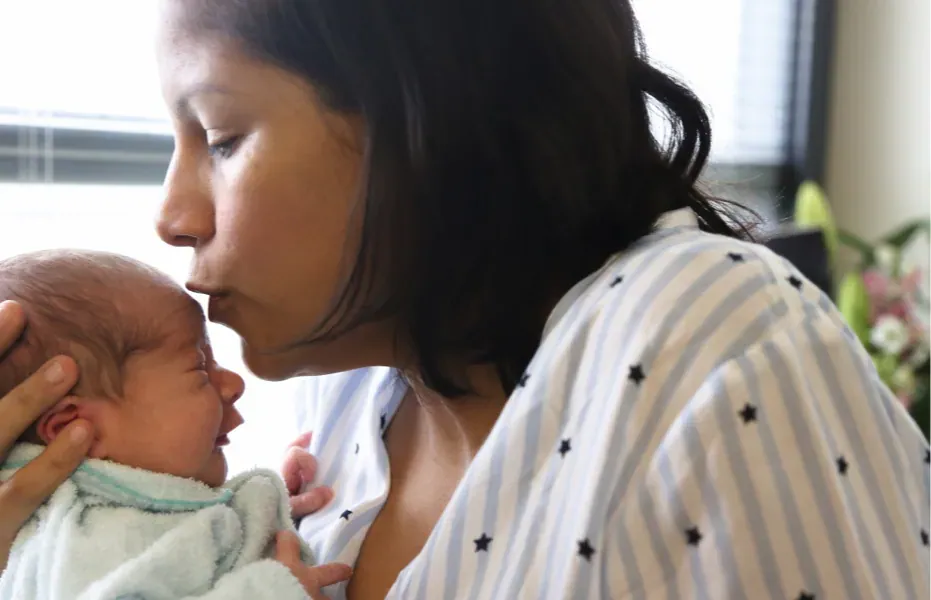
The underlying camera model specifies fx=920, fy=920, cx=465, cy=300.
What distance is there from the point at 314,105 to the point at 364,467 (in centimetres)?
42

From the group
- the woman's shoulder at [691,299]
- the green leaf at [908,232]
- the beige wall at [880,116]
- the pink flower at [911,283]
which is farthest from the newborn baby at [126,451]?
the beige wall at [880,116]

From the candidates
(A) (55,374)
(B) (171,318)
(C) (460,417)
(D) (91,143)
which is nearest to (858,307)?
(C) (460,417)

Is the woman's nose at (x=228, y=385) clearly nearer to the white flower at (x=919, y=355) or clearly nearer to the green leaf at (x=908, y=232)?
the white flower at (x=919, y=355)

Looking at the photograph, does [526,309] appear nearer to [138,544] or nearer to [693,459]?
[693,459]

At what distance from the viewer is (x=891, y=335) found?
2.19 m

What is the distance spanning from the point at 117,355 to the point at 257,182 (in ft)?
0.66

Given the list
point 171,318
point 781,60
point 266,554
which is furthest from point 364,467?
point 781,60

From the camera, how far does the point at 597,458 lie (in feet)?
2.04

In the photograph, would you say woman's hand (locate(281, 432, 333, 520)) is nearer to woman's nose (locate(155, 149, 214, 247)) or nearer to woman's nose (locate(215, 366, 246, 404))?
woman's nose (locate(215, 366, 246, 404))

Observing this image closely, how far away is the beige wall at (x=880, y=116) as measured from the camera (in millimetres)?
2514

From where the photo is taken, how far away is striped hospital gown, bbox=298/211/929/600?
58cm

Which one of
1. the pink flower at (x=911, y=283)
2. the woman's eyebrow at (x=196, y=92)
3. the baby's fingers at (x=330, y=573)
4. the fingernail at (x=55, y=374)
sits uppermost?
the woman's eyebrow at (x=196, y=92)

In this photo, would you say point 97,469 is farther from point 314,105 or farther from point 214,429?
point 314,105

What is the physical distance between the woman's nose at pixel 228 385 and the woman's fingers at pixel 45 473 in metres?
Answer: 0.13
